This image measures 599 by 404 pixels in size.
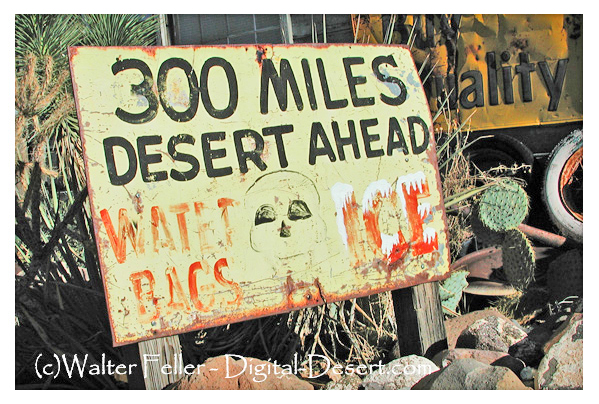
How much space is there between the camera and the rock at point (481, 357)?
4.02 m

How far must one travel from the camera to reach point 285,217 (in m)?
3.75

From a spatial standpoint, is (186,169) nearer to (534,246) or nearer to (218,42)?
(218,42)

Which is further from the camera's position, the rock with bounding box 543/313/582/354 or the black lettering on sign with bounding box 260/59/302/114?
the rock with bounding box 543/313/582/354

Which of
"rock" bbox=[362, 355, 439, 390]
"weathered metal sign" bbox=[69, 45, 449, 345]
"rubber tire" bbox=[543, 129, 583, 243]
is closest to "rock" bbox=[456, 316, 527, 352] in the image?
"rock" bbox=[362, 355, 439, 390]

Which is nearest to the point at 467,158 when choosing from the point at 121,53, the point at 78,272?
the point at 121,53

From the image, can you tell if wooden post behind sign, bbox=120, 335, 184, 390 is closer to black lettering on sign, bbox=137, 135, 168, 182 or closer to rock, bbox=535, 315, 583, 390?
black lettering on sign, bbox=137, 135, 168, 182

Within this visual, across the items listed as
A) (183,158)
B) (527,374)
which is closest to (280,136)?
(183,158)

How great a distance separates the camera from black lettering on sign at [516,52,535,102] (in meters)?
4.41

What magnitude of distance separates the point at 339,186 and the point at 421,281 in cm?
77

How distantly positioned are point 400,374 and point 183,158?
1.81m

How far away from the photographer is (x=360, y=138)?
12.8 ft

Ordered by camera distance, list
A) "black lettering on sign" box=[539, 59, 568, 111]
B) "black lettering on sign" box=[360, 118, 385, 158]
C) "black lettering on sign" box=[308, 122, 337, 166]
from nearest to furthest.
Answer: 1. "black lettering on sign" box=[308, 122, 337, 166]
2. "black lettering on sign" box=[360, 118, 385, 158]
3. "black lettering on sign" box=[539, 59, 568, 111]

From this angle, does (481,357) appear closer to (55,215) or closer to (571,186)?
(571,186)

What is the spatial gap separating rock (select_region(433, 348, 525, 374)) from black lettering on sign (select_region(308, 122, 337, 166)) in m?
1.38
